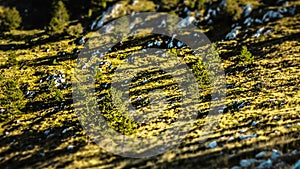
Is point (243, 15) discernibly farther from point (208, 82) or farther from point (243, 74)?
point (208, 82)

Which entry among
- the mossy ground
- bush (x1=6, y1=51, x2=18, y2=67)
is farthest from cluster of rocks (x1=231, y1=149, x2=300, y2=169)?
bush (x1=6, y1=51, x2=18, y2=67)

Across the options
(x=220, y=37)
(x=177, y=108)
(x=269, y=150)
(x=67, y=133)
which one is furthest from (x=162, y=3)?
(x=269, y=150)

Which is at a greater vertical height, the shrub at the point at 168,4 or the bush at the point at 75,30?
the shrub at the point at 168,4

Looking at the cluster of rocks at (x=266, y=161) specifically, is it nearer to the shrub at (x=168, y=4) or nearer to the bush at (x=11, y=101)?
the bush at (x=11, y=101)

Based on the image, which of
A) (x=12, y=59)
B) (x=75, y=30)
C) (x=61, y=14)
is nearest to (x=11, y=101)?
(x=12, y=59)

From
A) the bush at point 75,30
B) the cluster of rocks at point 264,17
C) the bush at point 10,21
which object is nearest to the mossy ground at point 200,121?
the cluster of rocks at point 264,17

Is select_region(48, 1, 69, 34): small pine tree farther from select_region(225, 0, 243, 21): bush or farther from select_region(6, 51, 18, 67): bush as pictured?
select_region(225, 0, 243, 21): bush

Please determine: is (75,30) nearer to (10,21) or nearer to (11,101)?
(10,21)
